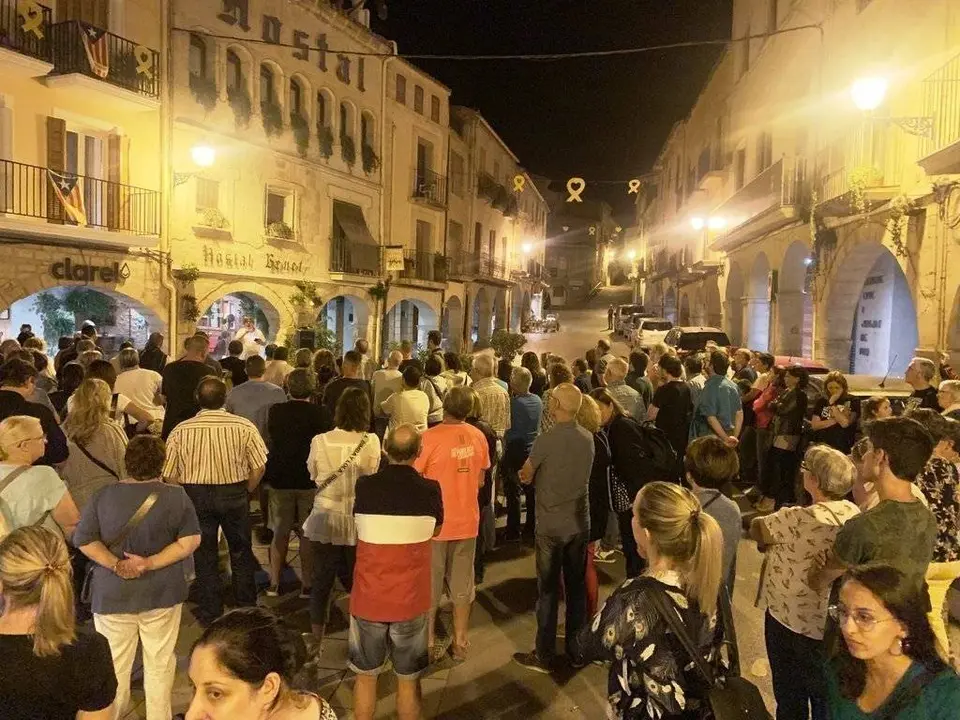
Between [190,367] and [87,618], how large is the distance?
2438 mm

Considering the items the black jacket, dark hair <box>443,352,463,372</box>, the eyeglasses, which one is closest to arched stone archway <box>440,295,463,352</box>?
dark hair <box>443,352,463,372</box>

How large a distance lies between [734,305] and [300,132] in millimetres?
15893

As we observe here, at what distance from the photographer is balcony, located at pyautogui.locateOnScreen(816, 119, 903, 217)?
12531 millimetres

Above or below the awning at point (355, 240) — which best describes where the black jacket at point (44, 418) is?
below

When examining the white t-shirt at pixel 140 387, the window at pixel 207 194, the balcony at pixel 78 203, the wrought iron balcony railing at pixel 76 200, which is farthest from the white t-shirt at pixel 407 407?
the window at pixel 207 194

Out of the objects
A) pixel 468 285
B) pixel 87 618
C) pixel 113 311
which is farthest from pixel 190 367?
pixel 468 285

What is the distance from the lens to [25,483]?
3822 mm

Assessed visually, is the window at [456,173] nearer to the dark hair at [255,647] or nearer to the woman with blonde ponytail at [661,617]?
the woman with blonde ponytail at [661,617]

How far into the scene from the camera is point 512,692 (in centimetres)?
472

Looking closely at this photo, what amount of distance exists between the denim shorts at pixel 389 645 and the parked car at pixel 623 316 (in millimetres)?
36148

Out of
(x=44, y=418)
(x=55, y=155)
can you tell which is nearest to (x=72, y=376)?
(x=44, y=418)

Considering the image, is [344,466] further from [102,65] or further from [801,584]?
[102,65]

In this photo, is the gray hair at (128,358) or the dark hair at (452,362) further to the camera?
the dark hair at (452,362)

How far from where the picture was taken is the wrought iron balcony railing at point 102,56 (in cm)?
1323
